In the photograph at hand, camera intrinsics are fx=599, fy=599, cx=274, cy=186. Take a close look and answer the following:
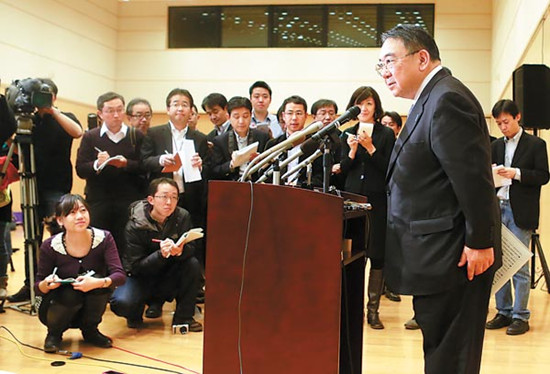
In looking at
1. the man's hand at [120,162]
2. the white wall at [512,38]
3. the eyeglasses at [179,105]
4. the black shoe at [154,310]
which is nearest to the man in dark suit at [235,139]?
the eyeglasses at [179,105]

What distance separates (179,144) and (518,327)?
2.40m

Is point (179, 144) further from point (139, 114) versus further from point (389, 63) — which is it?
point (389, 63)

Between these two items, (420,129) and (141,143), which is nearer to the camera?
(420,129)

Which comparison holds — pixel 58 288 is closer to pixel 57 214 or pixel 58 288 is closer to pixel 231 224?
pixel 57 214

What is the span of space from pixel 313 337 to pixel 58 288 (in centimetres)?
173

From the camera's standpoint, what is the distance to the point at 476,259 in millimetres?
1770

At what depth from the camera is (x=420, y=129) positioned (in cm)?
186

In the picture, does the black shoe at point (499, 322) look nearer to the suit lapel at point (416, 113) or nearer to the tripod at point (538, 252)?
the tripod at point (538, 252)

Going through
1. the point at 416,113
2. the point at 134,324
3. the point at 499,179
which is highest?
the point at 416,113

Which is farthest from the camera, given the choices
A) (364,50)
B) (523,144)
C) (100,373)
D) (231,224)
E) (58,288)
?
(364,50)

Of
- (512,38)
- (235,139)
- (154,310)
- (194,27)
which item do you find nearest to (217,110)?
(235,139)

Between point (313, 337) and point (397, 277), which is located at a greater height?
point (397, 277)

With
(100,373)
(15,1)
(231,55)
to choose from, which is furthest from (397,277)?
(231,55)

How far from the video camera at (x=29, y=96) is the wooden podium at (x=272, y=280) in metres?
2.18
